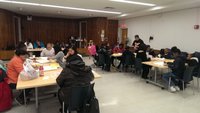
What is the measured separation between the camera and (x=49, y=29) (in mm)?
12562

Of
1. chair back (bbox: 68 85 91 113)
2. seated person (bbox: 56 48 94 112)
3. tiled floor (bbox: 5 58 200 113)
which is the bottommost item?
tiled floor (bbox: 5 58 200 113)

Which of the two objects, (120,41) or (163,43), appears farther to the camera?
(120,41)

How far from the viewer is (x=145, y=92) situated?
13.7 ft

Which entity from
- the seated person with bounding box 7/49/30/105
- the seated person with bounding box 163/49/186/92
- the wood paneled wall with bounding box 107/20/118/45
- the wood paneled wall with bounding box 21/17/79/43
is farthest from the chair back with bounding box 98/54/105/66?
the wood paneled wall with bounding box 21/17/79/43

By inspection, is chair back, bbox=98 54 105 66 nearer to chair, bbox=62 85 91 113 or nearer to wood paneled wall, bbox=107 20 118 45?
chair, bbox=62 85 91 113

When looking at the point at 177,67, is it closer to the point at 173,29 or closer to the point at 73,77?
the point at 73,77

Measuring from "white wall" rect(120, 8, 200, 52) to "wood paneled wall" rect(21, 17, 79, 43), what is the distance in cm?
592

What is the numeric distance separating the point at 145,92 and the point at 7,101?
131 inches

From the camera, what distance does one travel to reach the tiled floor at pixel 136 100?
10.4 ft

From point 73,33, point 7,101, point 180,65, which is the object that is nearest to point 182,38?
point 180,65

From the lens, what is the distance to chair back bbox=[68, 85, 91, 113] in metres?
2.12

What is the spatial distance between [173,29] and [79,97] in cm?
730

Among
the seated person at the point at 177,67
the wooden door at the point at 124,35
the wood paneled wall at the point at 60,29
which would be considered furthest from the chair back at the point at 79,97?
the wooden door at the point at 124,35

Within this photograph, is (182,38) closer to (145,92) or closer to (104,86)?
(145,92)
